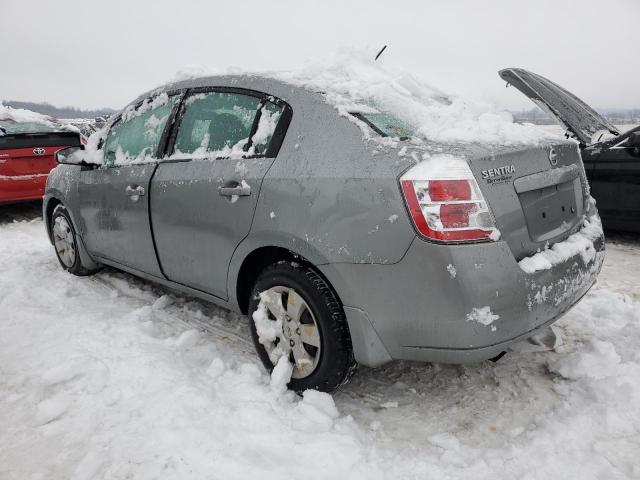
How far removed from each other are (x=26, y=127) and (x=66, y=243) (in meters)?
3.85

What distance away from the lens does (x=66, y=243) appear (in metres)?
4.39

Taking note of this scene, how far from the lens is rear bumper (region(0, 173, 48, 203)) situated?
6566 millimetres

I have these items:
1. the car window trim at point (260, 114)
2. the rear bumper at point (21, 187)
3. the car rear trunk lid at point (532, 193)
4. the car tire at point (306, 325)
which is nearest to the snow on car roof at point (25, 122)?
the rear bumper at point (21, 187)

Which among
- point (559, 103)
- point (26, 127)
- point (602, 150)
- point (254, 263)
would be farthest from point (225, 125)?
point (26, 127)

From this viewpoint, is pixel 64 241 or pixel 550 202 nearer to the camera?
pixel 550 202

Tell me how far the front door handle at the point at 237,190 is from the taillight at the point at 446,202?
34.5 inches

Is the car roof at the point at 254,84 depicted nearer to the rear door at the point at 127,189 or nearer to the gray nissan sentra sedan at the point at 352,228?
the gray nissan sentra sedan at the point at 352,228

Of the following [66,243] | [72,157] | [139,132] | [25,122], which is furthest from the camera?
[25,122]

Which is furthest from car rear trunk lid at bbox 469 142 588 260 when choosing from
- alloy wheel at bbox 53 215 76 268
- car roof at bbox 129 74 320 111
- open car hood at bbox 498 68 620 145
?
alloy wheel at bbox 53 215 76 268

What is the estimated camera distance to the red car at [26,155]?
6570 millimetres

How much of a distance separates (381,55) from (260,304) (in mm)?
1790

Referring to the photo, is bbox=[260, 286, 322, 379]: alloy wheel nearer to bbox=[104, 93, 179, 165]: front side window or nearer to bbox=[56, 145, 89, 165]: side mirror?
bbox=[104, 93, 179, 165]: front side window

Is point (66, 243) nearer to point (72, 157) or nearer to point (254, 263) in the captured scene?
point (72, 157)

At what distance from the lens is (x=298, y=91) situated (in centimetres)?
243
